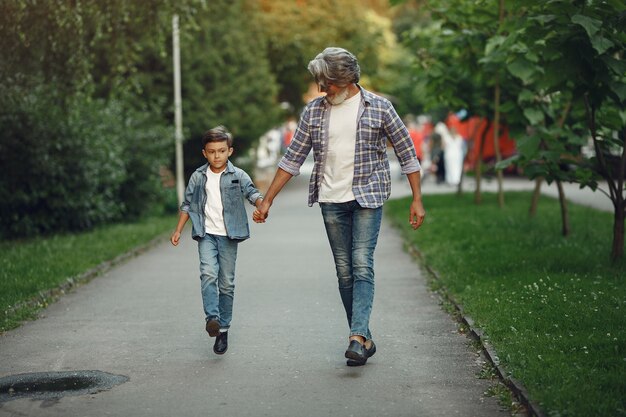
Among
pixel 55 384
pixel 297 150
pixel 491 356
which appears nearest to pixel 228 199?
pixel 297 150

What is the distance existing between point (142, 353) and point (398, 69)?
64.3 m

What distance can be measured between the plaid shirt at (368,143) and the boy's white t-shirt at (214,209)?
0.76 metres

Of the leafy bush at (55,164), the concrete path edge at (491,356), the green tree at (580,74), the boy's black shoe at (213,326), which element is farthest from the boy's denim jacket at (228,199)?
the leafy bush at (55,164)

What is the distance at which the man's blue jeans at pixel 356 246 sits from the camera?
7.46m

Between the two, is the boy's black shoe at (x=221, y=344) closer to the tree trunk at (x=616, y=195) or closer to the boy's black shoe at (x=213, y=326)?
the boy's black shoe at (x=213, y=326)

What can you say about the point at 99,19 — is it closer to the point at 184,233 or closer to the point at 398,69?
the point at 184,233

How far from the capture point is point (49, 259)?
13.6 metres

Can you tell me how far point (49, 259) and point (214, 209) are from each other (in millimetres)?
6126

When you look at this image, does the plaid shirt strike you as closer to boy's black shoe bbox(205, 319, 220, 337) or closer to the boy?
the boy

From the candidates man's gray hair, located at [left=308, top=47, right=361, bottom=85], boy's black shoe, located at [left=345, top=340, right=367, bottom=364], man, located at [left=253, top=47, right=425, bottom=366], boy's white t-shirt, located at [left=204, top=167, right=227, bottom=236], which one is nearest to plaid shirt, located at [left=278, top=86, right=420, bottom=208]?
man, located at [left=253, top=47, right=425, bottom=366]

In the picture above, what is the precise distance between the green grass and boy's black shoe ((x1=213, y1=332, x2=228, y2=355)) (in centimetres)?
179

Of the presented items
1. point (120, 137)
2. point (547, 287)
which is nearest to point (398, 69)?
point (120, 137)

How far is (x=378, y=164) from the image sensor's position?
746 cm

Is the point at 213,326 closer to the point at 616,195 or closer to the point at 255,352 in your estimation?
the point at 255,352
